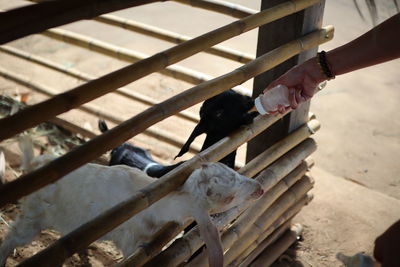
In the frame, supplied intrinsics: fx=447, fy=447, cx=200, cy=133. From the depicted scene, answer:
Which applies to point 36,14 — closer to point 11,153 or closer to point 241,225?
point 241,225

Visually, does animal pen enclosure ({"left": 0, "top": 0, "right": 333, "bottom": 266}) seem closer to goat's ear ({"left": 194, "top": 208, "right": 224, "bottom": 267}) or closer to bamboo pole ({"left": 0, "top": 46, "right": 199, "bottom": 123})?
bamboo pole ({"left": 0, "top": 46, "right": 199, "bottom": 123})

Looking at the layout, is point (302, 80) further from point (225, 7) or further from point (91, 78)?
point (91, 78)

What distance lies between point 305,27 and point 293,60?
0.55ft

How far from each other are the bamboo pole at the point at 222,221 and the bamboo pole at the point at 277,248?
0.64 metres

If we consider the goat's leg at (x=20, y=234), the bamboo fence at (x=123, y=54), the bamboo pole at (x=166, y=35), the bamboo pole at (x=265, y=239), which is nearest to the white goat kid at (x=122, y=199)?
the goat's leg at (x=20, y=234)

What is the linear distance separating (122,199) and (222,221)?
43cm

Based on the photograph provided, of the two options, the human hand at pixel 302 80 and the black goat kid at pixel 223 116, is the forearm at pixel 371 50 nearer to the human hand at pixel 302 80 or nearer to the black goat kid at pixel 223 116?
the human hand at pixel 302 80

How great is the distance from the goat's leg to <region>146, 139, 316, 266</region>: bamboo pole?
2.53ft

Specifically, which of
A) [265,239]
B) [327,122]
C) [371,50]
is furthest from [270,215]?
[327,122]

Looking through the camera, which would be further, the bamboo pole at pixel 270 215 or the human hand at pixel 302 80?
the bamboo pole at pixel 270 215

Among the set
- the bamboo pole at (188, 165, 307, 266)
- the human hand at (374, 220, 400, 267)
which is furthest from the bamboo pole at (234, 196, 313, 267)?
the human hand at (374, 220, 400, 267)

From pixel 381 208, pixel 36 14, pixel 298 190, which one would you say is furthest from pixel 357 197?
pixel 36 14

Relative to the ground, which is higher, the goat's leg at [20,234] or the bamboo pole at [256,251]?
the goat's leg at [20,234]

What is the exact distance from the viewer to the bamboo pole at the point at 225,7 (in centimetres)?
254
